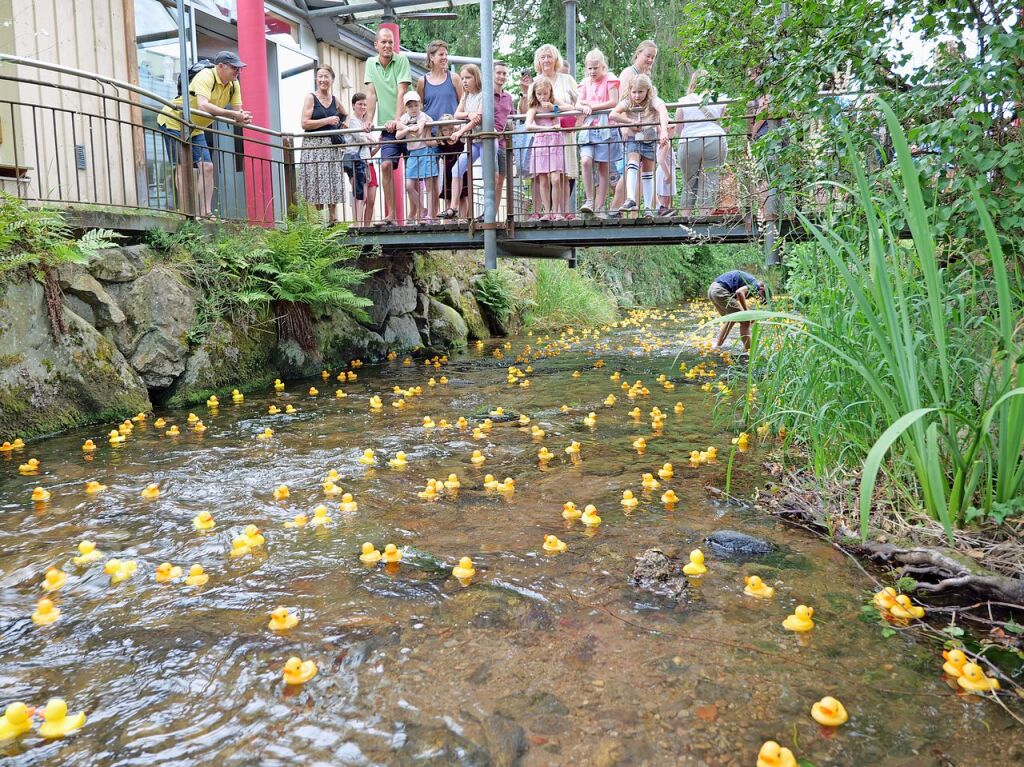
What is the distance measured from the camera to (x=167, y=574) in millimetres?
3238

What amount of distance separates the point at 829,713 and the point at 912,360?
1.44 meters

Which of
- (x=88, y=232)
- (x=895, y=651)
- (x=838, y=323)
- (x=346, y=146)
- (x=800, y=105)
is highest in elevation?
(x=346, y=146)

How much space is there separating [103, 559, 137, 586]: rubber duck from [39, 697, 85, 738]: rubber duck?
1.10m

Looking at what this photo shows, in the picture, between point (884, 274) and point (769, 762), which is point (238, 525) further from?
point (884, 274)

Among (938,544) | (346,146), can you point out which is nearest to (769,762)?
(938,544)

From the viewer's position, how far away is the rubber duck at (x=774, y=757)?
75.4 inches

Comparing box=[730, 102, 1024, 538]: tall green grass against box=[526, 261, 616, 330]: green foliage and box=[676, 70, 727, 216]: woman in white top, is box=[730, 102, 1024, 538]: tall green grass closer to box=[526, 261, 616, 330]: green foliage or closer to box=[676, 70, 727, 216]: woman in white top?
box=[676, 70, 727, 216]: woman in white top

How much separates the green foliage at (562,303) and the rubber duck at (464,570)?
1184 cm

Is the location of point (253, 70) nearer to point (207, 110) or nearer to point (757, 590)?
point (207, 110)

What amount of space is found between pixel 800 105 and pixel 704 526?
8.35ft

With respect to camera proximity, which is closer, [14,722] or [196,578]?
[14,722]

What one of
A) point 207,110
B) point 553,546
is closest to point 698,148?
point 207,110

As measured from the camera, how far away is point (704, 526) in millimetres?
3789

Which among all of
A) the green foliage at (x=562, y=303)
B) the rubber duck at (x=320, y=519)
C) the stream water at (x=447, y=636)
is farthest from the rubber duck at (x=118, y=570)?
the green foliage at (x=562, y=303)
